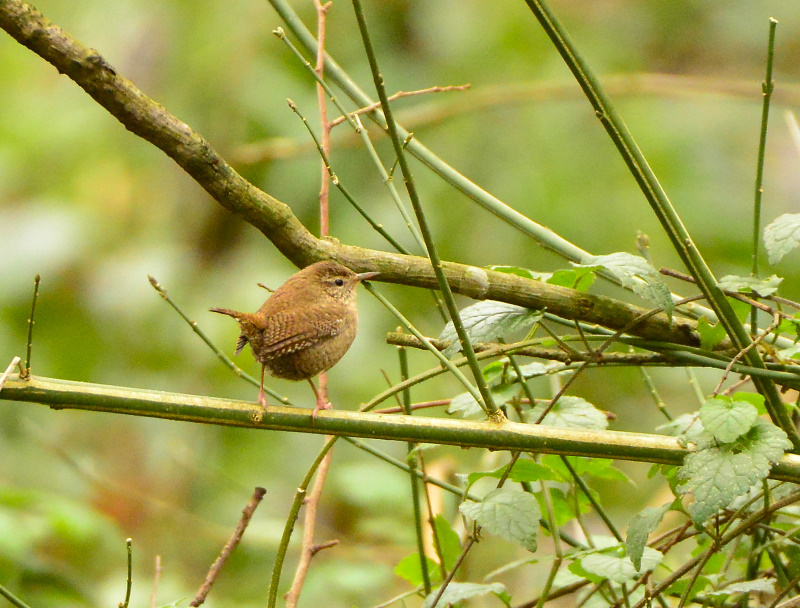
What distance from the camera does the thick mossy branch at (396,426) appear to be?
1354 mm

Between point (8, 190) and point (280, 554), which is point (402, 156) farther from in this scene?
point (8, 190)

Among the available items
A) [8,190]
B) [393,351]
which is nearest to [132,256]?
[8,190]

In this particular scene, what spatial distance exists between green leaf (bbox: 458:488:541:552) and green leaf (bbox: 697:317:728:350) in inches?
17.9

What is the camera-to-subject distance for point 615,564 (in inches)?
54.1

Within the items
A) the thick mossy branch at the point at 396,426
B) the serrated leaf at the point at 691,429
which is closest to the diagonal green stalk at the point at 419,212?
the thick mossy branch at the point at 396,426

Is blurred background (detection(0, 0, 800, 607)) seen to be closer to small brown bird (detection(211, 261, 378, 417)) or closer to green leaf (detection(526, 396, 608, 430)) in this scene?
small brown bird (detection(211, 261, 378, 417))

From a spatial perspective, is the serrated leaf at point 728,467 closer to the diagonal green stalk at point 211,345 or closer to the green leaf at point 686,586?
→ the green leaf at point 686,586

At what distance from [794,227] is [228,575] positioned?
11.7 feet

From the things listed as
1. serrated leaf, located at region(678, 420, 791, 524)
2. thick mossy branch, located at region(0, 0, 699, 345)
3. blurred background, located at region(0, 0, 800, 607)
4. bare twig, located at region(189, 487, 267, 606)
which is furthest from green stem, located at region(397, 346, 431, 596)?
blurred background, located at region(0, 0, 800, 607)

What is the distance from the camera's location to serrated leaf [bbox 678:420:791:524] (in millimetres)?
1248

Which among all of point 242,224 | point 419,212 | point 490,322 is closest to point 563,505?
point 490,322

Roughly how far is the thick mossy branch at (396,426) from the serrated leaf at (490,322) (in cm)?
18

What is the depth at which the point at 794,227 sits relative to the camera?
4.59 ft

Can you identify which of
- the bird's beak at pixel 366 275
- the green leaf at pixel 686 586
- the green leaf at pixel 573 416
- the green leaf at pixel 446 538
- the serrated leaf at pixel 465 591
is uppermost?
the bird's beak at pixel 366 275
